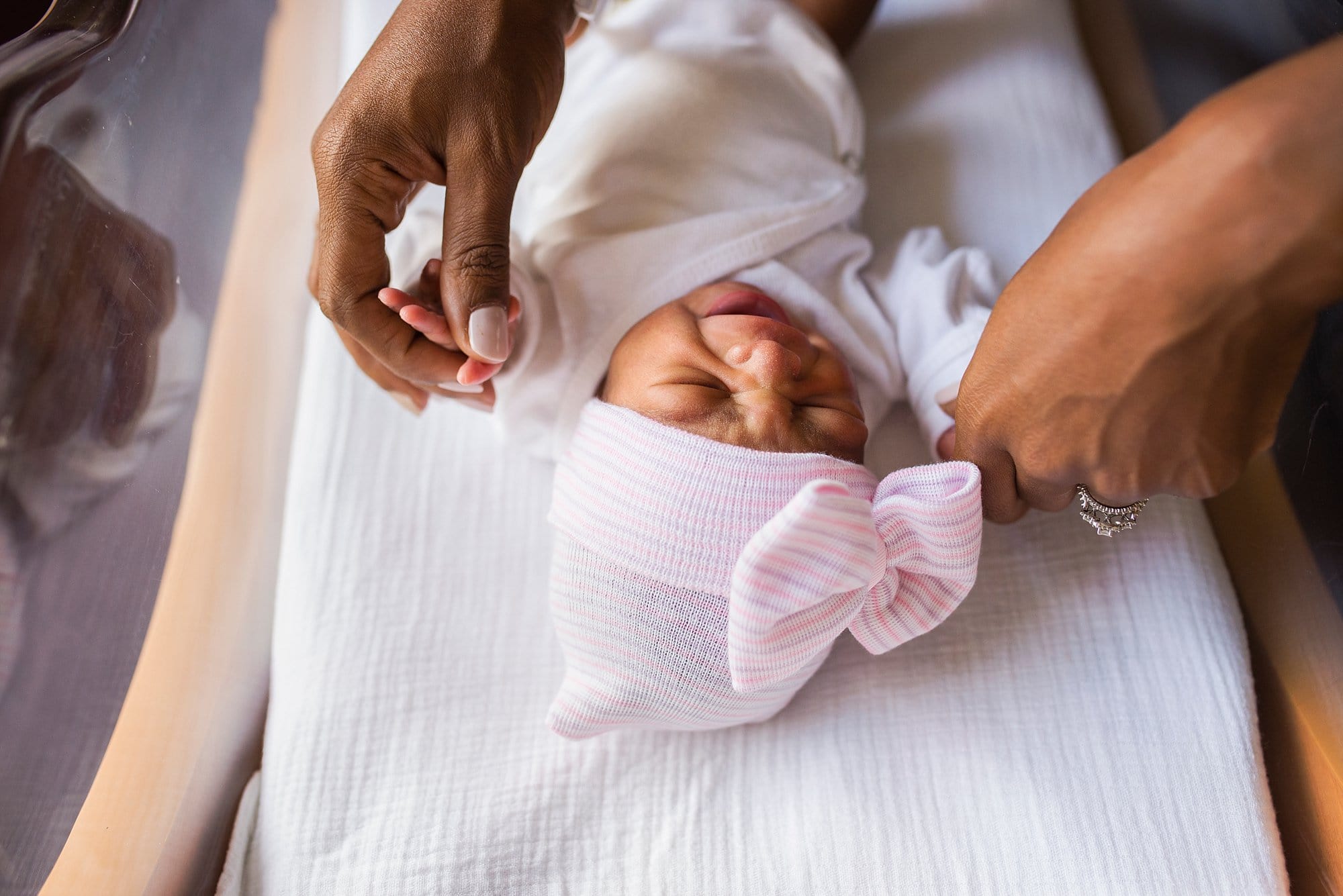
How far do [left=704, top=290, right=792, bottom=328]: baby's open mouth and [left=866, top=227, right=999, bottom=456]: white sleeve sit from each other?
0.16 metres

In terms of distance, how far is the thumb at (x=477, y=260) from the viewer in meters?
0.83

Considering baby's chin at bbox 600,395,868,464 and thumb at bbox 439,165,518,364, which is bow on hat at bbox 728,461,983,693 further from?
thumb at bbox 439,165,518,364

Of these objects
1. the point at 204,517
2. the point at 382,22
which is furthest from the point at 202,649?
the point at 382,22

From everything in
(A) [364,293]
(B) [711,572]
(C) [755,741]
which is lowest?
(C) [755,741]

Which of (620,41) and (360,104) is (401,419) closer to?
(360,104)

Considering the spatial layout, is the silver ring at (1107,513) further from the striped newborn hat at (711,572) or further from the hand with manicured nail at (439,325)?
the hand with manicured nail at (439,325)

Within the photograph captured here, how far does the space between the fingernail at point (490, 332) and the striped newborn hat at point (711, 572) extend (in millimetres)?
126

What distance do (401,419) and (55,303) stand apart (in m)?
0.39

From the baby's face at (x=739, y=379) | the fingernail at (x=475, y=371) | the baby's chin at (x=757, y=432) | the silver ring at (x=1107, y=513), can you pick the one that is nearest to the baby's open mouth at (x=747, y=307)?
the baby's face at (x=739, y=379)

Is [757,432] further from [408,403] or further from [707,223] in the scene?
[408,403]

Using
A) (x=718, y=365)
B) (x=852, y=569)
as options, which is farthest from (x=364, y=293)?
(x=852, y=569)

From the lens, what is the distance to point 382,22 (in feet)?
4.12

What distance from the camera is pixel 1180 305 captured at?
60 cm

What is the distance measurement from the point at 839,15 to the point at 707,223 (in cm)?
44
